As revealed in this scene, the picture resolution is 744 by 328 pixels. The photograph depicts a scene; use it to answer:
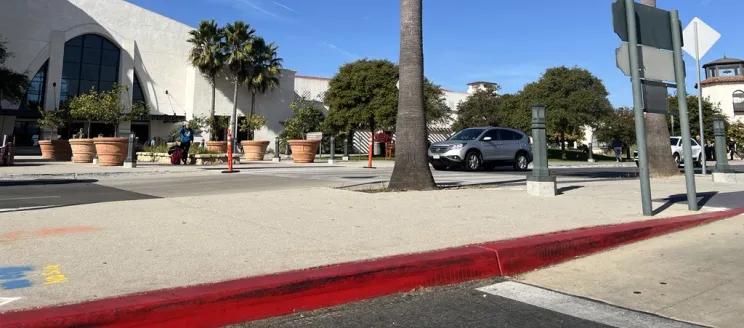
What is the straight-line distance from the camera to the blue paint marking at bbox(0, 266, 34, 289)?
3.10m

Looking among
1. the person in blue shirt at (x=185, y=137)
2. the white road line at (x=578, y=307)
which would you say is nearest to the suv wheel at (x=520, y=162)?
the person in blue shirt at (x=185, y=137)

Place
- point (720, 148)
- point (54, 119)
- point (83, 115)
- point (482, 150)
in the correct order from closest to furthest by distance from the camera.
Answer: point (720, 148)
point (482, 150)
point (83, 115)
point (54, 119)

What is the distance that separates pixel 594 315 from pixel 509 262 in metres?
1.08

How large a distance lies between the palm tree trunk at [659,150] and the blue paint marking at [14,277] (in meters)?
14.1

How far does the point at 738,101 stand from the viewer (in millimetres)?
63281

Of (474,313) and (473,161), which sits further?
(473,161)

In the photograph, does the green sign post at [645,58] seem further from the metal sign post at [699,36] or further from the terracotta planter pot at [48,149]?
the terracotta planter pot at [48,149]

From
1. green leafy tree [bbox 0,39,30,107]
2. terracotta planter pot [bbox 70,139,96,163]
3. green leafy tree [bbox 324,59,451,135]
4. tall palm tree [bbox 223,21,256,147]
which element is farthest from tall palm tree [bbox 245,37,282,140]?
terracotta planter pot [bbox 70,139,96,163]

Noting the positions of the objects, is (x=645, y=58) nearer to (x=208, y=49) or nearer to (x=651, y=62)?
(x=651, y=62)

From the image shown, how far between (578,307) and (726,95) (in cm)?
7711

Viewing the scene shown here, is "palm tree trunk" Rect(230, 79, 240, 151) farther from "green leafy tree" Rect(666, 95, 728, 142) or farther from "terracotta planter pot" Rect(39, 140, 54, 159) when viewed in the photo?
"green leafy tree" Rect(666, 95, 728, 142)

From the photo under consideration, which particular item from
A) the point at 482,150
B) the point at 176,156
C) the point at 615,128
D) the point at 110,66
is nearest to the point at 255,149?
the point at 176,156

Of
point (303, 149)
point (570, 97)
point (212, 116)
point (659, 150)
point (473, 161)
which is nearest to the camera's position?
point (659, 150)

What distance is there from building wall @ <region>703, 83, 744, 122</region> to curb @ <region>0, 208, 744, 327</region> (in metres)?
73.0
